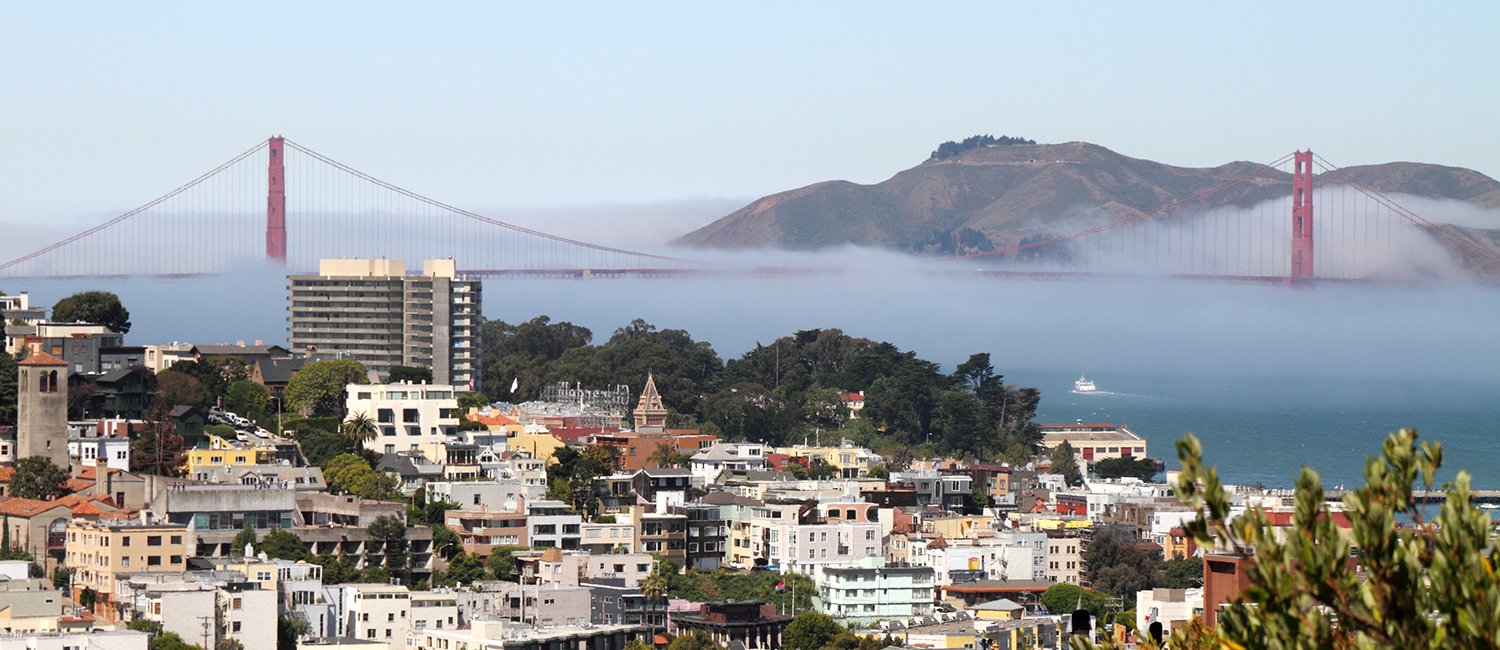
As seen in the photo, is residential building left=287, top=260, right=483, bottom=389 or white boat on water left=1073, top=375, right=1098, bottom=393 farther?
white boat on water left=1073, top=375, right=1098, bottom=393

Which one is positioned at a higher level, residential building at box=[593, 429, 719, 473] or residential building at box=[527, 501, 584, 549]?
residential building at box=[593, 429, 719, 473]

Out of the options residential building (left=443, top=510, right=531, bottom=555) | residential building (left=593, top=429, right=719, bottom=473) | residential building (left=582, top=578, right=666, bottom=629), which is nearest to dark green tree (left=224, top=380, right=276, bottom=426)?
residential building (left=593, top=429, right=719, bottom=473)

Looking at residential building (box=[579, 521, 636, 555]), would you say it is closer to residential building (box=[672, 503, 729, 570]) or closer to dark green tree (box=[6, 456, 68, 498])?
residential building (box=[672, 503, 729, 570])

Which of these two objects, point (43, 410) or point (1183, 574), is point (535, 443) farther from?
point (1183, 574)

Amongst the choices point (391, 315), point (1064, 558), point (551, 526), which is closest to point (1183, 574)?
point (1064, 558)

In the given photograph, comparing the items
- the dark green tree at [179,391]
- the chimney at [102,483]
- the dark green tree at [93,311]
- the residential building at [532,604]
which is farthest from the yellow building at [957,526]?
the dark green tree at [93,311]

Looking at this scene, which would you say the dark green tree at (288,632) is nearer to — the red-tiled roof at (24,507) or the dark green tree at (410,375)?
the red-tiled roof at (24,507)
